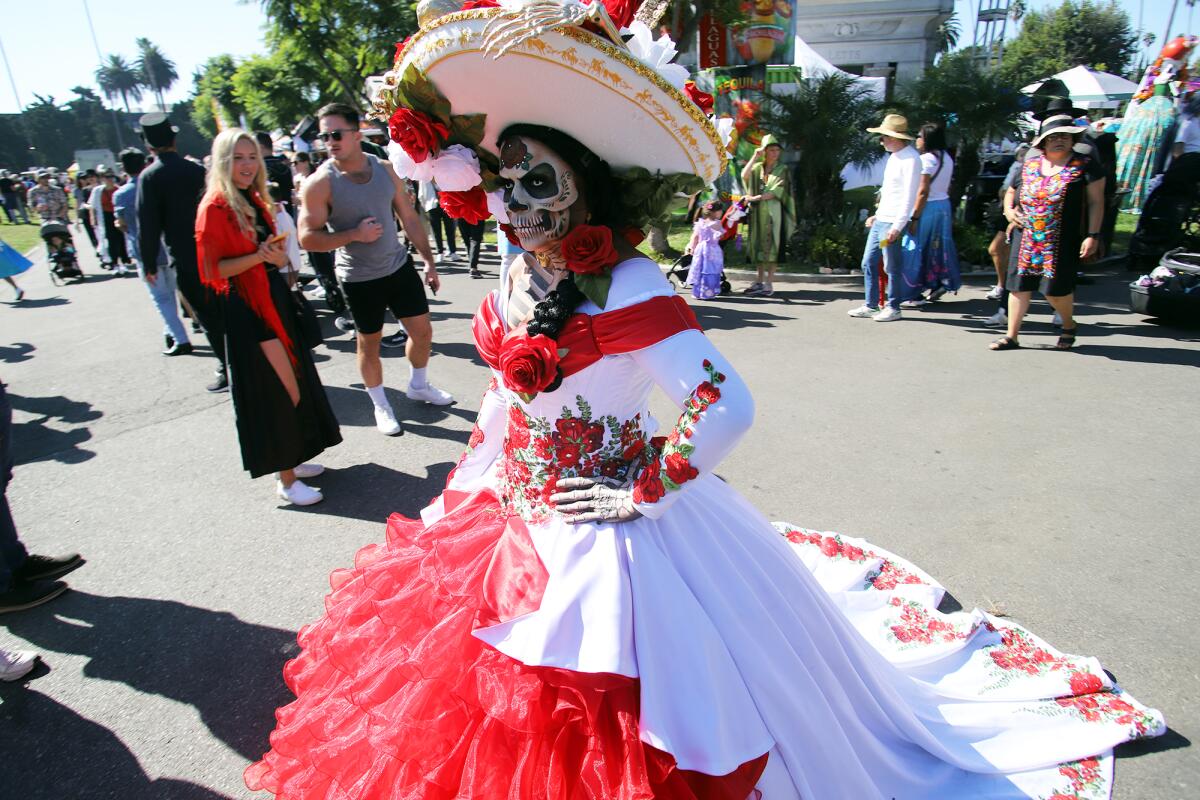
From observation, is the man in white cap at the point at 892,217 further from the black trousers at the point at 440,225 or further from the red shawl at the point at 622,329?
the black trousers at the point at 440,225

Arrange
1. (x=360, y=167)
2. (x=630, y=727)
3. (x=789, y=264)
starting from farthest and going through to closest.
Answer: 1. (x=789, y=264)
2. (x=360, y=167)
3. (x=630, y=727)

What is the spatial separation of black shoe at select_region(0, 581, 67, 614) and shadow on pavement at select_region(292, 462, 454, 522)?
3.70 ft

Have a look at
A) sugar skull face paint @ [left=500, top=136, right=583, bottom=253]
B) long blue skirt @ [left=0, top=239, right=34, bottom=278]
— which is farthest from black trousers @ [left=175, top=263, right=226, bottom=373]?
sugar skull face paint @ [left=500, top=136, right=583, bottom=253]

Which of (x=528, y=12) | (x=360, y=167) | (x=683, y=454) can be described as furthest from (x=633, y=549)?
(x=360, y=167)

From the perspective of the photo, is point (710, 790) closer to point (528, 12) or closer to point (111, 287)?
point (528, 12)

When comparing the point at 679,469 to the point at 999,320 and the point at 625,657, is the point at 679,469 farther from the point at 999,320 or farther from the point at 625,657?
the point at 999,320

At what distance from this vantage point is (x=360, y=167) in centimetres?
479

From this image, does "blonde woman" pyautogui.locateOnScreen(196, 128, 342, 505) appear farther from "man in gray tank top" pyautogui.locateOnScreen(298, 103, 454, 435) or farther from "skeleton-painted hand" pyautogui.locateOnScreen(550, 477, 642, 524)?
"skeleton-painted hand" pyautogui.locateOnScreen(550, 477, 642, 524)

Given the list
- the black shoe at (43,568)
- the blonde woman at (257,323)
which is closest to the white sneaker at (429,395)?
the blonde woman at (257,323)

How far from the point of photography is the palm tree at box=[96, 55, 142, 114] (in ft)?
330

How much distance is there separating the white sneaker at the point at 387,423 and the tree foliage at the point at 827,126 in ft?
28.7

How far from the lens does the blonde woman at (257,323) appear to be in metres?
3.69

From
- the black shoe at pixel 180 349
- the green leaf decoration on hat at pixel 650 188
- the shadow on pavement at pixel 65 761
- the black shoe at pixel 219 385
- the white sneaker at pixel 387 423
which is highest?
the green leaf decoration on hat at pixel 650 188

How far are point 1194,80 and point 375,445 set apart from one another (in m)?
11.8
